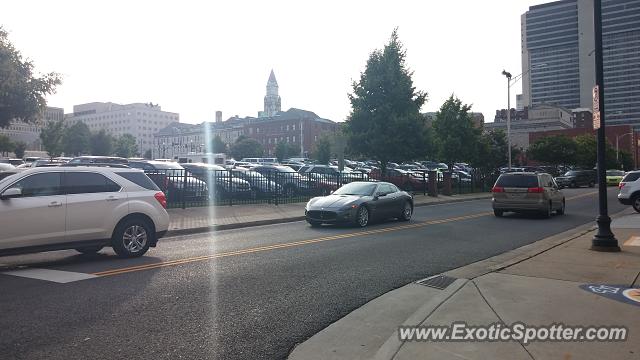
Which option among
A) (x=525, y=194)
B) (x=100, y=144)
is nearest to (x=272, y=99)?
(x=100, y=144)

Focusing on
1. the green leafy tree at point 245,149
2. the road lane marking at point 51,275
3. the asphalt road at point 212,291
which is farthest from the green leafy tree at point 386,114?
the green leafy tree at point 245,149

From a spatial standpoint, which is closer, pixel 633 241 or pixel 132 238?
pixel 132 238

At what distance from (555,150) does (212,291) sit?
64738 mm

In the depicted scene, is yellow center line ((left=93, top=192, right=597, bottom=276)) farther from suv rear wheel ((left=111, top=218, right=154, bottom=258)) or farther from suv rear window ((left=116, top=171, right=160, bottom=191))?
suv rear window ((left=116, top=171, right=160, bottom=191))

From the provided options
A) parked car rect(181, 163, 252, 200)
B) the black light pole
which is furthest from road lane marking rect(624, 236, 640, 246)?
parked car rect(181, 163, 252, 200)

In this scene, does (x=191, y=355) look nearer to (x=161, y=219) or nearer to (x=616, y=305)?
(x=616, y=305)

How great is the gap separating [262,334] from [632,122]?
129 metres

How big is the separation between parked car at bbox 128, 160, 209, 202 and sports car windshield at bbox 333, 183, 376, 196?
6.89 metres

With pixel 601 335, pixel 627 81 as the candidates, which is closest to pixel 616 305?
pixel 601 335

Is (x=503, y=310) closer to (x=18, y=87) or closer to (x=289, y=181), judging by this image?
(x=289, y=181)

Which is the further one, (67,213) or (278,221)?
(278,221)

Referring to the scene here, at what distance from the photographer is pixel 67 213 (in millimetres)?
8906

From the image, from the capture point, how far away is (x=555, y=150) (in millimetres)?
63156

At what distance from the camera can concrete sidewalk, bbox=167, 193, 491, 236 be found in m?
14.7
